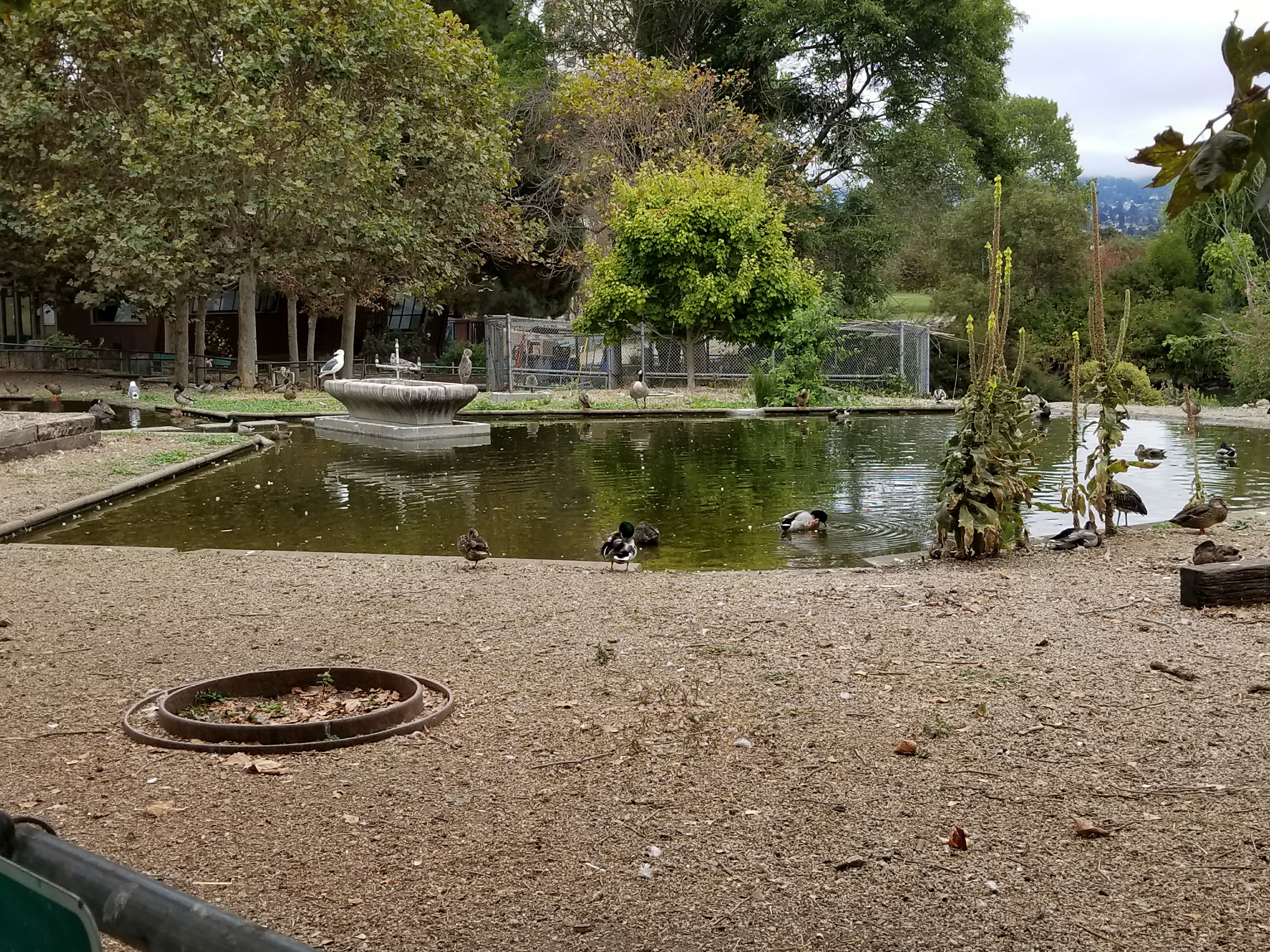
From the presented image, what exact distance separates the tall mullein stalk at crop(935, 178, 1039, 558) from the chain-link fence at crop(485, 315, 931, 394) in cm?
2265

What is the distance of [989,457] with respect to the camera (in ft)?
Result: 28.9

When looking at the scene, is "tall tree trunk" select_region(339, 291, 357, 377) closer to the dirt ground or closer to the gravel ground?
the gravel ground

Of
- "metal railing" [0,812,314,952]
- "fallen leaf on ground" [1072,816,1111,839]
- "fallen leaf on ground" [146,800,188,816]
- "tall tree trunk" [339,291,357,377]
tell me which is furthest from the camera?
"tall tree trunk" [339,291,357,377]

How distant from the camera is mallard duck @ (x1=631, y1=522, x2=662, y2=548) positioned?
10438 mm

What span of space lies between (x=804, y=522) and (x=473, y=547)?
11.0ft

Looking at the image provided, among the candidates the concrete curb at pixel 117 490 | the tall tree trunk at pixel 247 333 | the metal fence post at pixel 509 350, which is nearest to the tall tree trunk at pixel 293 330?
the tall tree trunk at pixel 247 333

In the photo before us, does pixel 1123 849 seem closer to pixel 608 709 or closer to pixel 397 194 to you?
pixel 608 709

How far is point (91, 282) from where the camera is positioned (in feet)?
132

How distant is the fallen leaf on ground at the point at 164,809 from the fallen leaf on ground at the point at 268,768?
0.37 metres

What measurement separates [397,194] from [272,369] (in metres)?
7.22

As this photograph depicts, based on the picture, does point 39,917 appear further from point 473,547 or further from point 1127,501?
point 1127,501

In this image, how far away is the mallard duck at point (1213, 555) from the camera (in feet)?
26.0

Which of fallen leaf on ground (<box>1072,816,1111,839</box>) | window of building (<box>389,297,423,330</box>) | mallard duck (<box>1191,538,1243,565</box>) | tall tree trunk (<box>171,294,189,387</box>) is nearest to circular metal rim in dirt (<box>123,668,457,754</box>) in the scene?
fallen leaf on ground (<box>1072,816,1111,839</box>)

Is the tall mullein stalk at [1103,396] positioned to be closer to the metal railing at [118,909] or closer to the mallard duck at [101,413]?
the metal railing at [118,909]
